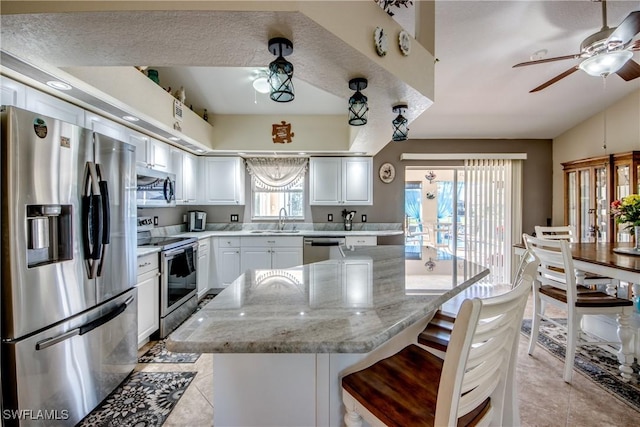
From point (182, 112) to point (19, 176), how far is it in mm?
2123

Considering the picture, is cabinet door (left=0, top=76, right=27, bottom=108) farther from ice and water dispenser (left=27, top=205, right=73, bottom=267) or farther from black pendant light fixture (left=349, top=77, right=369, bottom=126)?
black pendant light fixture (left=349, top=77, right=369, bottom=126)

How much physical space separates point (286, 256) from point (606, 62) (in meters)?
3.73

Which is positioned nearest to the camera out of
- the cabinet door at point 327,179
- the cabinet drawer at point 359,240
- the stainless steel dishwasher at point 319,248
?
the stainless steel dishwasher at point 319,248

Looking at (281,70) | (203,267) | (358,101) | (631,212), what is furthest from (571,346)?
(203,267)

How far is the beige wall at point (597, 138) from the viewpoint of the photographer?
3596 mm

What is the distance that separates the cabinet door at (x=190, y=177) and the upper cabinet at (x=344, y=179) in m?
1.74

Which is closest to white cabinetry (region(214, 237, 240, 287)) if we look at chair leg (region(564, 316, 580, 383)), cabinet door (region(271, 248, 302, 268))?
cabinet door (region(271, 248, 302, 268))

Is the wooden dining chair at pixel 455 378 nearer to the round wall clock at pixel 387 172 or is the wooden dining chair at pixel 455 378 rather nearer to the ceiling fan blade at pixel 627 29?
the ceiling fan blade at pixel 627 29

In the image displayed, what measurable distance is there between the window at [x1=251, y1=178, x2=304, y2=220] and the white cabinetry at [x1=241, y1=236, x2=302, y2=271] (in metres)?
0.77

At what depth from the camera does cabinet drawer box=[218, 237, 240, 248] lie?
13.8 ft

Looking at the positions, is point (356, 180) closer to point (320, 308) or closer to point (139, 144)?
point (139, 144)

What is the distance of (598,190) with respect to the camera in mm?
3877

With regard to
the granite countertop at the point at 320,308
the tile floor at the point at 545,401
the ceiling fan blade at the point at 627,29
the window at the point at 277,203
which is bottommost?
the tile floor at the point at 545,401

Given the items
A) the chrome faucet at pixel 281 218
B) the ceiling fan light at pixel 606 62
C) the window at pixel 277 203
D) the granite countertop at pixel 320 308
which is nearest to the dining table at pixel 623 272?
the granite countertop at pixel 320 308
